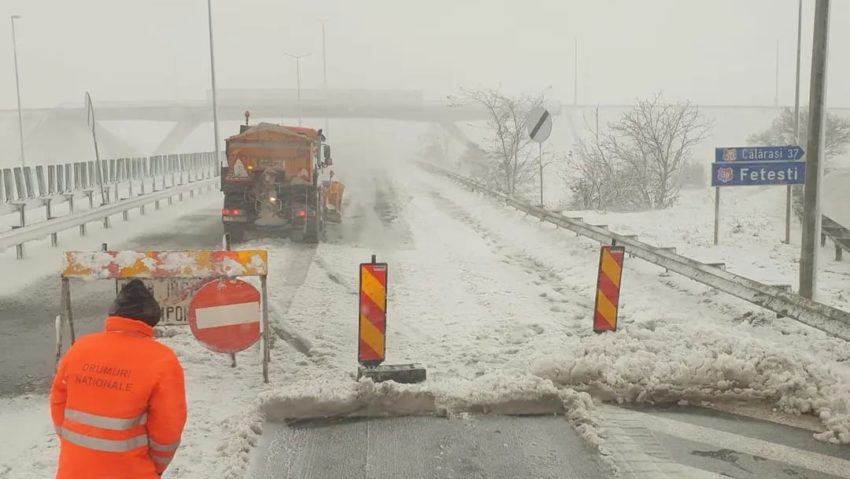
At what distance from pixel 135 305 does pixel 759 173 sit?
37.0 feet

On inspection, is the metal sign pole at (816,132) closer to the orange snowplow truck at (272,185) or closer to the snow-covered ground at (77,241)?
the orange snowplow truck at (272,185)

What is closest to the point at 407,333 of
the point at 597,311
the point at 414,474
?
the point at 597,311

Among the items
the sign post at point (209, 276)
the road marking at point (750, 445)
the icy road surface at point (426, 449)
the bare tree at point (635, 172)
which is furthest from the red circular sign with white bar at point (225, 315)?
the bare tree at point (635, 172)

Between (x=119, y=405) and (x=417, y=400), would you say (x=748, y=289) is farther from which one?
(x=119, y=405)

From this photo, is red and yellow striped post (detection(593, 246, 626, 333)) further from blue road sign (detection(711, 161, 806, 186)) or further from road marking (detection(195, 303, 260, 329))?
blue road sign (detection(711, 161, 806, 186))

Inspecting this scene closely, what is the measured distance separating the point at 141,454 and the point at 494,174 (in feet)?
127

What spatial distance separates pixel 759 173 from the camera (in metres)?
11.8

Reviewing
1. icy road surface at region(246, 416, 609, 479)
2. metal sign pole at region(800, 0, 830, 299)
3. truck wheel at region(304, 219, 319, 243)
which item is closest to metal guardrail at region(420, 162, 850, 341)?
metal sign pole at region(800, 0, 830, 299)

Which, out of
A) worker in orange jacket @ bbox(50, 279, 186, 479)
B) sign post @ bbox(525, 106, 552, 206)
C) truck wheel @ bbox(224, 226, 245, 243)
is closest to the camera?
worker in orange jacket @ bbox(50, 279, 186, 479)

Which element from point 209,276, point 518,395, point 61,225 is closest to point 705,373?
point 518,395

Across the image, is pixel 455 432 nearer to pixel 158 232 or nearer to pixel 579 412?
pixel 579 412

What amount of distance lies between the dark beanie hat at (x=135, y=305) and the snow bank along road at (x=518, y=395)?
173cm

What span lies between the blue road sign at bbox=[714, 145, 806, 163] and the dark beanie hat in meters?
10.8

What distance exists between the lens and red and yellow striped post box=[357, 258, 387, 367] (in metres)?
6.25
